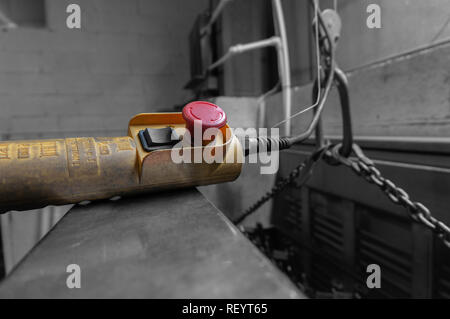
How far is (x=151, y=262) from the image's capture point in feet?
0.79

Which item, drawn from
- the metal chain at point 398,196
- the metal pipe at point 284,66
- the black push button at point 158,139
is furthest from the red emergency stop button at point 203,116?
the metal pipe at point 284,66

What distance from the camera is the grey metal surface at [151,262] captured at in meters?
0.20

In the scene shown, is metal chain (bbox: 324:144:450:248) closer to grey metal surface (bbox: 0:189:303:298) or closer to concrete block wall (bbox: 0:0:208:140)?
grey metal surface (bbox: 0:189:303:298)

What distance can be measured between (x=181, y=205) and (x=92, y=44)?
215 cm

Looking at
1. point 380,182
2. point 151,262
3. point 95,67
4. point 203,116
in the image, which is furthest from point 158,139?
point 95,67

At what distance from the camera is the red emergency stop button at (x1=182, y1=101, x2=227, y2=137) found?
0.45 metres

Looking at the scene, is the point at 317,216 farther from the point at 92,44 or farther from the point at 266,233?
the point at 92,44

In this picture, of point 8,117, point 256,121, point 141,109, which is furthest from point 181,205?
point 8,117

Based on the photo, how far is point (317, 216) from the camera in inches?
47.1

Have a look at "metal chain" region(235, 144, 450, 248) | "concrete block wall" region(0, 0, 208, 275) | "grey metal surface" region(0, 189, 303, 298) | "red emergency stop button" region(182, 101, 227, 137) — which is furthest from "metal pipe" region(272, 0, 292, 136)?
"concrete block wall" region(0, 0, 208, 275)

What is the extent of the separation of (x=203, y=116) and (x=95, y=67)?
79.4 inches

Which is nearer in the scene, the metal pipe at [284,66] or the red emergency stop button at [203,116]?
the red emergency stop button at [203,116]

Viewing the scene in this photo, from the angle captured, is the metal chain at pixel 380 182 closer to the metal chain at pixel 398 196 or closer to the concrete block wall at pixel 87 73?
the metal chain at pixel 398 196

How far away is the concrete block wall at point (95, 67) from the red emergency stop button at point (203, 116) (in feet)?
5.93
